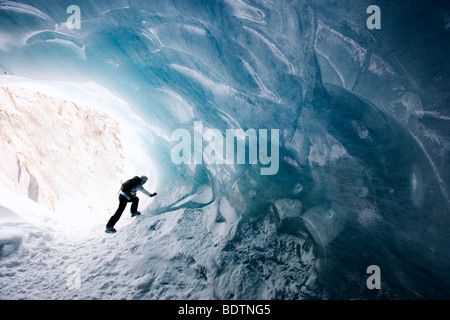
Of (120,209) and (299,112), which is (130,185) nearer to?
(120,209)

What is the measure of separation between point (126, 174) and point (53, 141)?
3.81 meters

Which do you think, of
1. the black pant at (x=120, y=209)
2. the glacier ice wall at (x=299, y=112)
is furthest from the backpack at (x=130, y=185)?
the glacier ice wall at (x=299, y=112)

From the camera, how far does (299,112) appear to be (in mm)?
2830

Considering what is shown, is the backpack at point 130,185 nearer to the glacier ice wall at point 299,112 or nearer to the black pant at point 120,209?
the black pant at point 120,209

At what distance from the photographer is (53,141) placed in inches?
369

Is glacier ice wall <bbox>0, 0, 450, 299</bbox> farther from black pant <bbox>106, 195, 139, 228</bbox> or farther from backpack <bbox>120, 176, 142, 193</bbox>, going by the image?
backpack <bbox>120, 176, 142, 193</bbox>

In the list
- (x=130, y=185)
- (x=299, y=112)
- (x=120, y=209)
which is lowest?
(x=120, y=209)

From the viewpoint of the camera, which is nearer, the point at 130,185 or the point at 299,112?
the point at 299,112

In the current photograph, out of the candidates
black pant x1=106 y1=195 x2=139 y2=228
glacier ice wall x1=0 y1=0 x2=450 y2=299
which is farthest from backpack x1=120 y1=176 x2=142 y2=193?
glacier ice wall x1=0 y1=0 x2=450 y2=299

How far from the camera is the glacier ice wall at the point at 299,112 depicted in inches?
80.1

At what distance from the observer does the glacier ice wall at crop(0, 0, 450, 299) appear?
204cm

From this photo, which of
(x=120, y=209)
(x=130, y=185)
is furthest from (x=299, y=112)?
(x=120, y=209)
